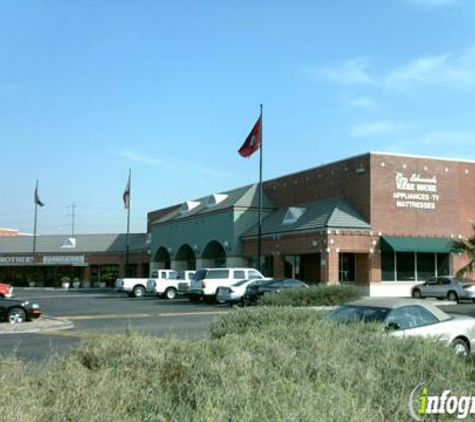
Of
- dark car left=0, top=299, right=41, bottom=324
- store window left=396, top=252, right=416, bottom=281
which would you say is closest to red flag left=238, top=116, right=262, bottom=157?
store window left=396, top=252, right=416, bottom=281

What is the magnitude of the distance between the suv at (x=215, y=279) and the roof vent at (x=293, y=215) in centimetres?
807

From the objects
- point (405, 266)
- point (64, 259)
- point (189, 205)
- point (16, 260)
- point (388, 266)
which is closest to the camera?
point (388, 266)

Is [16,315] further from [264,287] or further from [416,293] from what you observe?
[416,293]

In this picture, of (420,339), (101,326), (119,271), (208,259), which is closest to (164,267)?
(119,271)

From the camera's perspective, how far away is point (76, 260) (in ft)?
233

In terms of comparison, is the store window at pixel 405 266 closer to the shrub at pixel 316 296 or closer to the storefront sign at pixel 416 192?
the storefront sign at pixel 416 192

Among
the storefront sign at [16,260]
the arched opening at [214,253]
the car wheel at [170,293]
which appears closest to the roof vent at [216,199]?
the arched opening at [214,253]

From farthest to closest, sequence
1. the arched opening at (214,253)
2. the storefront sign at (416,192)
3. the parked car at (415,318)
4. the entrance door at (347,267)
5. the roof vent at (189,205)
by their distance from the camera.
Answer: the roof vent at (189,205)
the arched opening at (214,253)
the storefront sign at (416,192)
the entrance door at (347,267)
the parked car at (415,318)

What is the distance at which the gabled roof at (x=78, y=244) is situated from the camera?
72000 mm

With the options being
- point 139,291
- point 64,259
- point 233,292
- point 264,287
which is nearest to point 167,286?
point 139,291

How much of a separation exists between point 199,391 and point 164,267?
2384 inches

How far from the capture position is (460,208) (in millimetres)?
40844

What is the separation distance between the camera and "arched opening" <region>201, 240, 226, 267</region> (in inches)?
2025

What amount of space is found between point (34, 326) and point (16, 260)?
Result: 5696 centimetres
